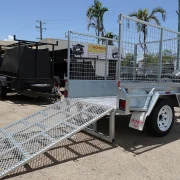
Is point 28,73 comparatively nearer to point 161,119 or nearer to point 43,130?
point 43,130

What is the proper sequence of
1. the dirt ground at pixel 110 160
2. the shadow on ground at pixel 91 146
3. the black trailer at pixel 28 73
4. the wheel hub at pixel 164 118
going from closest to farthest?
the dirt ground at pixel 110 160 < the shadow on ground at pixel 91 146 < the wheel hub at pixel 164 118 < the black trailer at pixel 28 73

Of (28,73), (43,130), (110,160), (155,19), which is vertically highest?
(155,19)

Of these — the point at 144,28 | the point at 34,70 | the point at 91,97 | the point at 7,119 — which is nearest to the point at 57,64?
the point at 34,70

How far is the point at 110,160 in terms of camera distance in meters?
3.95

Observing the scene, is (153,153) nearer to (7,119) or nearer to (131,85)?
(131,85)

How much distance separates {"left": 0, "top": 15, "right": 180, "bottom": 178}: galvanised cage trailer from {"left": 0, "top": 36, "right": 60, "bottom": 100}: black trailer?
3.81 meters

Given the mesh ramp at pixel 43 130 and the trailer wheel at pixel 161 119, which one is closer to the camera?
the mesh ramp at pixel 43 130

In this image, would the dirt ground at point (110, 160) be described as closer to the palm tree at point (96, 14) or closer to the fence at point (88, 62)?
the fence at point (88, 62)

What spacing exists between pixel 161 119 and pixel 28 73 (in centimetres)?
650

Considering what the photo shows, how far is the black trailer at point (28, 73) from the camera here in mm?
9742

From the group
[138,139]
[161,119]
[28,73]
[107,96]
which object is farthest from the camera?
[28,73]

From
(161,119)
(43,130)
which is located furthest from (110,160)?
(161,119)

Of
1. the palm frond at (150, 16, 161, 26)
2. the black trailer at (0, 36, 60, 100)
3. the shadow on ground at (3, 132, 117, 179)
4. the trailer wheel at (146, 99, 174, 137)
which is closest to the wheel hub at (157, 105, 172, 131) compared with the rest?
the trailer wheel at (146, 99, 174, 137)

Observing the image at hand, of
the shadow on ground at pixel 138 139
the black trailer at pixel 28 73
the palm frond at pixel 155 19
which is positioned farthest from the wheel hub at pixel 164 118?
the palm frond at pixel 155 19
